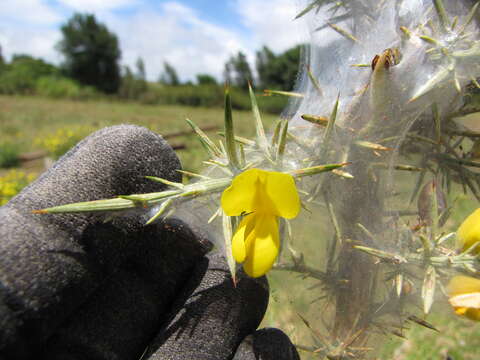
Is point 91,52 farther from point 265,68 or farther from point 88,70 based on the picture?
point 265,68

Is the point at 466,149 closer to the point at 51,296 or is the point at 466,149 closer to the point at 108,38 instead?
the point at 51,296

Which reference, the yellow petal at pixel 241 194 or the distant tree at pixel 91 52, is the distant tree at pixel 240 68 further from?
the distant tree at pixel 91 52

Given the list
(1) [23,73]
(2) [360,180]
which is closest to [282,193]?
(2) [360,180]

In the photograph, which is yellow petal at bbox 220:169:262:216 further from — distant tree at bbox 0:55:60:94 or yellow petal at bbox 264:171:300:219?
distant tree at bbox 0:55:60:94

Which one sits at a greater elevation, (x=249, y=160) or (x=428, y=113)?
(x=428, y=113)

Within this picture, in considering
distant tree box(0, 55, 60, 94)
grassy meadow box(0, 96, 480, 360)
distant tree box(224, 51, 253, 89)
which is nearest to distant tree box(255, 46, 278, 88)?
distant tree box(224, 51, 253, 89)

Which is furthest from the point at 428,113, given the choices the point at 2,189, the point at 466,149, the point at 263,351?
the point at 2,189

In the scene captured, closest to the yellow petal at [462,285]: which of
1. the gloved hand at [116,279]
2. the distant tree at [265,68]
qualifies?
the gloved hand at [116,279]
